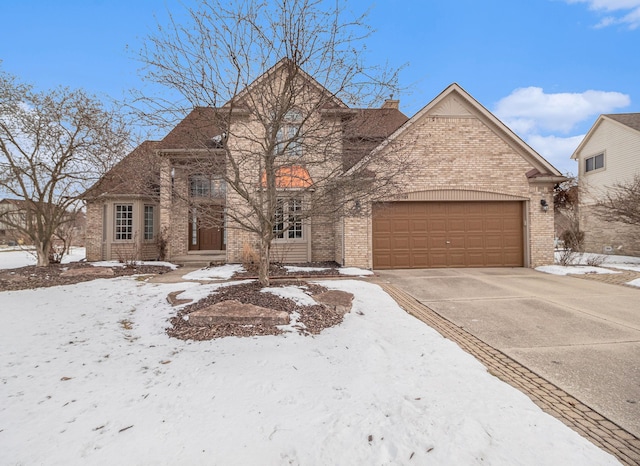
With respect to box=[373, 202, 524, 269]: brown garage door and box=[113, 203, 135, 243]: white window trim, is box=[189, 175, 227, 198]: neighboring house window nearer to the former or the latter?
box=[373, 202, 524, 269]: brown garage door

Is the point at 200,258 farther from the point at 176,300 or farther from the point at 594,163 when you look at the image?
the point at 594,163

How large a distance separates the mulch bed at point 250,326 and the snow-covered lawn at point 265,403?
0.19 m

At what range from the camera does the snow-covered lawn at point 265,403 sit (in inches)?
79.8

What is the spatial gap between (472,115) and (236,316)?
10.5 meters

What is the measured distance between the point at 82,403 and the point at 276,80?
16.7 feet

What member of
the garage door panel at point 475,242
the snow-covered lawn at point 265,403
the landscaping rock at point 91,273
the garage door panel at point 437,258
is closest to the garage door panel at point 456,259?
the garage door panel at point 437,258

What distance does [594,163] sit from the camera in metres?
19.2

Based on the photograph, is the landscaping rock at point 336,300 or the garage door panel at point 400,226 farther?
the garage door panel at point 400,226

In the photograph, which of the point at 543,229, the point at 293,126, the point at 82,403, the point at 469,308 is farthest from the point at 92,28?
the point at 543,229

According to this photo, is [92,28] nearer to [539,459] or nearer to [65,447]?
[65,447]

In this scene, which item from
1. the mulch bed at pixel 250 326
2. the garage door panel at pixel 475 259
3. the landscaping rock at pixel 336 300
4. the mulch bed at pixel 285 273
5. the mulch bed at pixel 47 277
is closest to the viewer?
the mulch bed at pixel 250 326

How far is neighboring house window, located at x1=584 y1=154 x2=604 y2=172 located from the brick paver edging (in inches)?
836

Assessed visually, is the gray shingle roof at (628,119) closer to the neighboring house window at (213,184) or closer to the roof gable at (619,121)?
the roof gable at (619,121)

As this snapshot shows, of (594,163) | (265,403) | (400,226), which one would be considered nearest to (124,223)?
(400,226)
